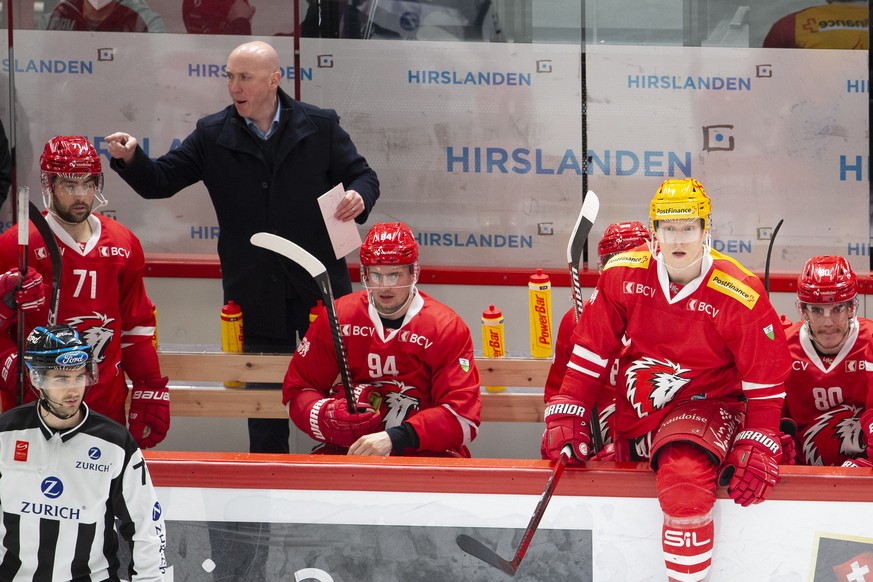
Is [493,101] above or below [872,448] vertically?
above

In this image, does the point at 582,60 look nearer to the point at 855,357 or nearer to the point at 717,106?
the point at 717,106

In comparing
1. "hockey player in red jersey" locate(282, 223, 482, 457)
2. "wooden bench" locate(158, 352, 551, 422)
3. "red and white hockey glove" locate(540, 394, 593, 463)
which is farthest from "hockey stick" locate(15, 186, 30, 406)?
"red and white hockey glove" locate(540, 394, 593, 463)

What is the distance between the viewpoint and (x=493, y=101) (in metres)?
4.99

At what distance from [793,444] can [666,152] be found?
79.6 inches

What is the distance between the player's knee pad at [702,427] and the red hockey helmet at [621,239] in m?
0.95

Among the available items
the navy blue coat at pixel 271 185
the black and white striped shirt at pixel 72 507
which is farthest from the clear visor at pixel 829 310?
the black and white striped shirt at pixel 72 507

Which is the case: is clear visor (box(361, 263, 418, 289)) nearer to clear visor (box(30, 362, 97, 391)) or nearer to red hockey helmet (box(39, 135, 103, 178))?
red hockey helmet (box(39, 135, 103, 178))

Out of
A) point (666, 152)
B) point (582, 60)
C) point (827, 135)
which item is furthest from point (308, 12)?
point (827, 135)

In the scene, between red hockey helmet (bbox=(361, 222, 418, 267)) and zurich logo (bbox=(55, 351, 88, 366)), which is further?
red hockey helmet (bbox=(361, 222, 418, 267))

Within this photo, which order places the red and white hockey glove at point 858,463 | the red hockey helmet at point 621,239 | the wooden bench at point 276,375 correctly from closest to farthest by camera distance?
the red and white hockey glove at point 858,463, the red hockey helmet at point 621,239, the wooden bench at point 276,375

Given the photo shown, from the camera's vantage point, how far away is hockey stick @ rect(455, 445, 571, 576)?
2807 millimetres

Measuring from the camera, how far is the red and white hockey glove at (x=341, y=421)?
3299 millimetres

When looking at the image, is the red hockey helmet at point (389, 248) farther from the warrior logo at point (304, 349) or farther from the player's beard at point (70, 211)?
the player's beard at point (70, 211)

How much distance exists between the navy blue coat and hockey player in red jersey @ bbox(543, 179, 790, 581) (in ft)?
4.70
